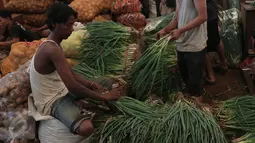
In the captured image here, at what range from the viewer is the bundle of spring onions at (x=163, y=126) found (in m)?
2.75

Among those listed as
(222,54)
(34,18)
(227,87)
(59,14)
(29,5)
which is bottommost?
(227,87)

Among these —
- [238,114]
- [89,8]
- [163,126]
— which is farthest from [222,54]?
[163,126]

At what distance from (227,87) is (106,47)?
1810 mm

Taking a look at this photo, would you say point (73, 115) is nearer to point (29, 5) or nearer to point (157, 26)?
point (157, 26)

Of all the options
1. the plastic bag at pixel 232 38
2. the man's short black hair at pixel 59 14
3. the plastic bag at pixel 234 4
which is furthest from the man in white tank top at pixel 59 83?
→ the plastic bag at pixel 234 4

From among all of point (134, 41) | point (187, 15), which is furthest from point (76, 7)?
point (187, 15)

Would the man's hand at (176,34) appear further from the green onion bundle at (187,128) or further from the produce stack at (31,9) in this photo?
the produce stack at (31,9)

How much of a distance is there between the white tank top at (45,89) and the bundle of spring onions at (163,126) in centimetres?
52

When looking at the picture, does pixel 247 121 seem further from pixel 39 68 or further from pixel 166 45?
pixel 39 68

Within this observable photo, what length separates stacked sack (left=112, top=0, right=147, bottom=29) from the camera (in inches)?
207

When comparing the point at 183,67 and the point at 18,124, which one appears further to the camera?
the point at 183,67

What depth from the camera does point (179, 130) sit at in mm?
2783

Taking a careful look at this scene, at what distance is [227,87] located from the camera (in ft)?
16.0

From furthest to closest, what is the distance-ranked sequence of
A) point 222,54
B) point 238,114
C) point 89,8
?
point 89,8 < point 222,54 < point 238,114
